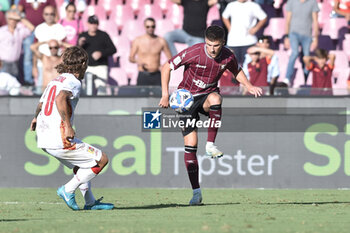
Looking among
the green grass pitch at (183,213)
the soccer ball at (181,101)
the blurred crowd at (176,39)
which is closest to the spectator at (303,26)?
the blurred crowd at (176,39)

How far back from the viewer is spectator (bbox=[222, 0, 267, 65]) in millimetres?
16266

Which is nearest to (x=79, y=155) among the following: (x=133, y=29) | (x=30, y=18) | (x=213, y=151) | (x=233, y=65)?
(x=213, y=151)

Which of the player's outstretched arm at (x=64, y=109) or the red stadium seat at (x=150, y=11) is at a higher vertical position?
the red stadium seat at (x=150, y=11)

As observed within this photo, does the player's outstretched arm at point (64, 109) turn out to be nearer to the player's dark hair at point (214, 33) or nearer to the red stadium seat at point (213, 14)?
the player's dark hair at point (214, 33)

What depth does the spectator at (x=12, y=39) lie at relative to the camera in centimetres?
1661

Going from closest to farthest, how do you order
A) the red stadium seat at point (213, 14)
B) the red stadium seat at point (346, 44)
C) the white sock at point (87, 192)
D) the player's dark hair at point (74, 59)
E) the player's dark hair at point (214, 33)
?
the player's dark hair at point (74, 59) < the white sock at point (87, 192) < the player's dark hair at point (214, 33) < the red stadium seat at point (346, 44) < the red stadium seat at point (213, 14)

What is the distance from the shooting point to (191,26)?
654 inches

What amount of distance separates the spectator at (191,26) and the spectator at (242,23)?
450 mm

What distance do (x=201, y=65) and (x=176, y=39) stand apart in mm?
6614

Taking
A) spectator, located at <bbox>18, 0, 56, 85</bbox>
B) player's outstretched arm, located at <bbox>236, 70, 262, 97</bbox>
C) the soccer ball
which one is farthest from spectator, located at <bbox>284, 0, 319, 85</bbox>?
the soccer ball

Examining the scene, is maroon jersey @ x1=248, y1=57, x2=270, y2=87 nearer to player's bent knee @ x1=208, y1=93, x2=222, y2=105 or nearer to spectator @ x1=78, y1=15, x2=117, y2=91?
spectator @ x1=78, y1=15, x2=117, y2=91

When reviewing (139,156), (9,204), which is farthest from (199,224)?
(139,156)

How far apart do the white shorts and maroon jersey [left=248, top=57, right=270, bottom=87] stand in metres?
6.73

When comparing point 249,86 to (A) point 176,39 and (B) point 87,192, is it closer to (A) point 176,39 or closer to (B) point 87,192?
(B) point 87,192
